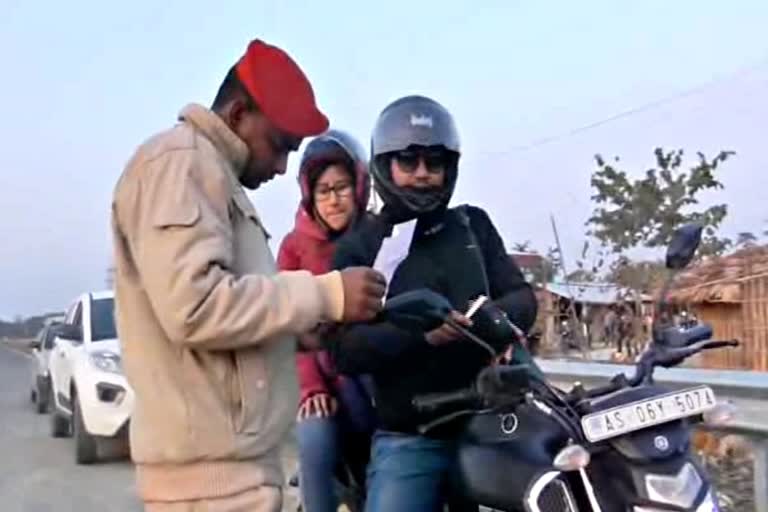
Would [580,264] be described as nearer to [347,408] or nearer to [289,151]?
[347,408]

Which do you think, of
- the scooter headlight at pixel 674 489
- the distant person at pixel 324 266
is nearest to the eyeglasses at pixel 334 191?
the distant person at pixel 324 266

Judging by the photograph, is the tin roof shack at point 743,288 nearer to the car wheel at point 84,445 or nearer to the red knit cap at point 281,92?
the car wheel at point 84,445

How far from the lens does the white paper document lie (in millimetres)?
3770

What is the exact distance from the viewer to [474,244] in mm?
3859

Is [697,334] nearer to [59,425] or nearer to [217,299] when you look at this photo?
[217,299]

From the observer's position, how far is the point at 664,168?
30781mm

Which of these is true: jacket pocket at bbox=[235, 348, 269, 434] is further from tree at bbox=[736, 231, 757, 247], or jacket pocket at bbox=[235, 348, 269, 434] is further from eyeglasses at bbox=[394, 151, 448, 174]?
tree at bbox=[736, 231, 757, 247]

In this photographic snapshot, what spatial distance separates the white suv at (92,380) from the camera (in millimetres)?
12039

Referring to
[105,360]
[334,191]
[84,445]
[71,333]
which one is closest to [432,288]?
[334,191]

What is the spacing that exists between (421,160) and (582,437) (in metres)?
1.19

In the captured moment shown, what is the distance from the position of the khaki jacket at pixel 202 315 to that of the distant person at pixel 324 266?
1.48 meters

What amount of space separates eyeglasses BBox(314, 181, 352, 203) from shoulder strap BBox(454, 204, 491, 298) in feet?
3.38

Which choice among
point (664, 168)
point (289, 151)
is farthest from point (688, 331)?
point (664, 168)

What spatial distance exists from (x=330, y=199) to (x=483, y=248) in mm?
1130
